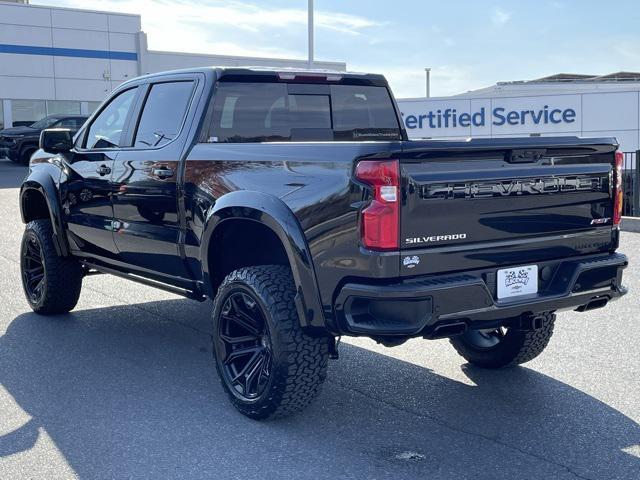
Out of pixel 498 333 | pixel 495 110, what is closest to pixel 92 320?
pixel 498 333

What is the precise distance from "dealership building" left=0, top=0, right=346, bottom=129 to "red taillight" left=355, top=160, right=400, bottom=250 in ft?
118

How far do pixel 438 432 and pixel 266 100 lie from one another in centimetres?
246

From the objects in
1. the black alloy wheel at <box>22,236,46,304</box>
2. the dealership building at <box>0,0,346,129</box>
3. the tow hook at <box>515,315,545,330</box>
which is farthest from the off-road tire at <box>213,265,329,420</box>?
the dealership building at <box>0,0,346,129</box>

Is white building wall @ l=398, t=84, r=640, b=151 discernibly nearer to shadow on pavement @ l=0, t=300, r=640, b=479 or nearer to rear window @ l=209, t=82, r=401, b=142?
rear window @ l=209, t=82, r=401, b=142

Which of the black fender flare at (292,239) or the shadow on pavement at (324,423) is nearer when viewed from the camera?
the shadow on pavement at (324,423)

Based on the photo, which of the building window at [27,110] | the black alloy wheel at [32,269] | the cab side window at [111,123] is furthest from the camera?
the building window at [27,110]

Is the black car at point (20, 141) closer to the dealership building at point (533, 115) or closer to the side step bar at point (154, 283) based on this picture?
the dealership building at point (533, 115)

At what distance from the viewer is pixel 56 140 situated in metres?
6.30

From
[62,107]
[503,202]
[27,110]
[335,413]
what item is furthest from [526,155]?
[62,107]

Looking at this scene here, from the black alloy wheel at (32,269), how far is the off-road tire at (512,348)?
3.70 meters

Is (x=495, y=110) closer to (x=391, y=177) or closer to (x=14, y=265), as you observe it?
(x=14, y=265)

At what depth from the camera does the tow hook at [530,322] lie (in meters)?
4.16

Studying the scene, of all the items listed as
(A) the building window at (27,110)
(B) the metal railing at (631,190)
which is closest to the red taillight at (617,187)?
(B) the metal railing at (631,190)

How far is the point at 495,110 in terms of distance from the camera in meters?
26.7
